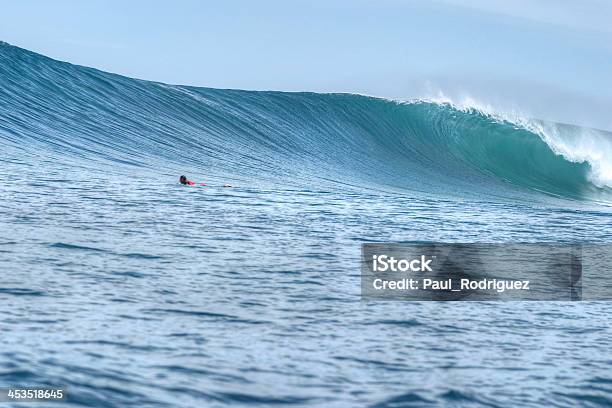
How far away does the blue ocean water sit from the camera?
4184mm

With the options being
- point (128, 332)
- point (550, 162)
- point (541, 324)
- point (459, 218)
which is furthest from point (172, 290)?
point (550, 162)

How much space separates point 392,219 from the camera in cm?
1099

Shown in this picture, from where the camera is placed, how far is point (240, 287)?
20.5ft

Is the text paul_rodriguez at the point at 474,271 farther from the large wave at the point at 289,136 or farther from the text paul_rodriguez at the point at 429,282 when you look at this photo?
the large wave at the point at 289,136

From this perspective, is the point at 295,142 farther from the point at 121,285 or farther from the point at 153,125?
the point at 121,285

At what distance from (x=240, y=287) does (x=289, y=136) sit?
17057 millimetres

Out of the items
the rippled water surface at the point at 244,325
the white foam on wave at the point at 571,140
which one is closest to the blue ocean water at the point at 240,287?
the rippled water surface at the point at 244,325

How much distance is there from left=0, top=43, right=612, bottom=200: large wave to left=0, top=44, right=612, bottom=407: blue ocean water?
0.17m

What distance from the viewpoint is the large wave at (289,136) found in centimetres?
1742

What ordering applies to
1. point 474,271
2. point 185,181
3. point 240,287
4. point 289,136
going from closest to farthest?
point 240,287
point 474,271
point 185,181
point 289,136

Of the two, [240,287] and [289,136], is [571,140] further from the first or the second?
[240,287]

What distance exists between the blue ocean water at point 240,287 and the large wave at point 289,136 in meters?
0.17

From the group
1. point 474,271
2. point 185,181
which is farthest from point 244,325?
point 185,181

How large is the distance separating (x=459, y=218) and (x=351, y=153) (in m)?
11.0
